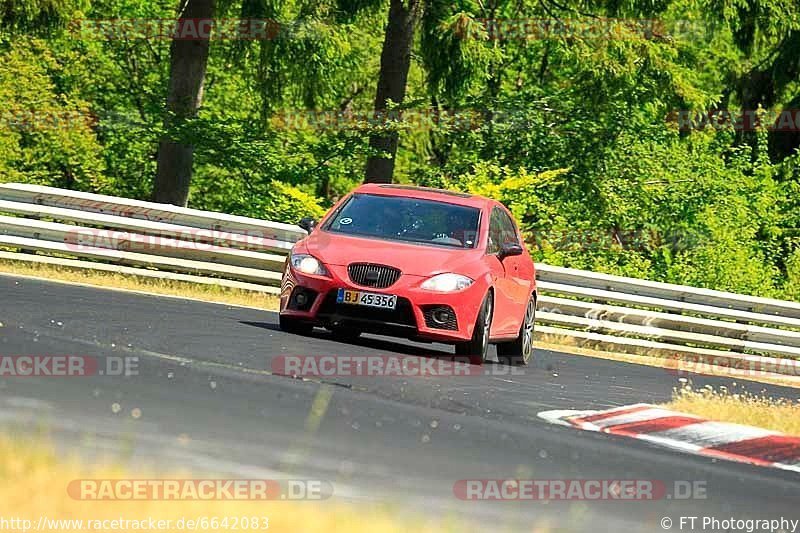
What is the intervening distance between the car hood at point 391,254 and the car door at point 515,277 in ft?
3.24

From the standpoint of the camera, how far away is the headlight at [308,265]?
1510 cm

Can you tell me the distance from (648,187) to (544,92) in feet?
9.47

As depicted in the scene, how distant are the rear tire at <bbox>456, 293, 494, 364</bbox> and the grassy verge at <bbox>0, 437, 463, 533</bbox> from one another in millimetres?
8299

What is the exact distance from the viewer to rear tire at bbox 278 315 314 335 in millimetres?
15547

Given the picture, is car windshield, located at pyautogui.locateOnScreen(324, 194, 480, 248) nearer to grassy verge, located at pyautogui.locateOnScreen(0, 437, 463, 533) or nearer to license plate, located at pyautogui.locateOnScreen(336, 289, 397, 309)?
license plate, located at pyautogui.locateOnScreen(336, 289, 397, 309)

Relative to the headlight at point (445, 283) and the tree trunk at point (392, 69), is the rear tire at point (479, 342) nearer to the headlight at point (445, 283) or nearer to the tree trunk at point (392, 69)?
the headlight at point (445, 283)

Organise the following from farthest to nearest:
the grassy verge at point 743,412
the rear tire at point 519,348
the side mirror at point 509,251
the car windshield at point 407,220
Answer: the rear tire at point 519,348 → the side mirror at point 509,251 → the car windshield at point 407,220 → the grassy verge at point 743,412

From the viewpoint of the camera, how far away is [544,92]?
1308 inches

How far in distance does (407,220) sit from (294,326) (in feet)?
5.13

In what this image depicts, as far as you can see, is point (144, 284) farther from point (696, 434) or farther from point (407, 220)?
point (696, 434)

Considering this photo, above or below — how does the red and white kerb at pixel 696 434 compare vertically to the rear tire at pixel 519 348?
above

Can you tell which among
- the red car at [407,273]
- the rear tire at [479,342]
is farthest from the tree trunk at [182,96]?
the rear tire at [479,342]

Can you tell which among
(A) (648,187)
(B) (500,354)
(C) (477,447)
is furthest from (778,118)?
(C) (477,447)

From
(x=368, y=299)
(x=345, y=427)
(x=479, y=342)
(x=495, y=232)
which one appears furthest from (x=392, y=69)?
(x=345, y=427)
